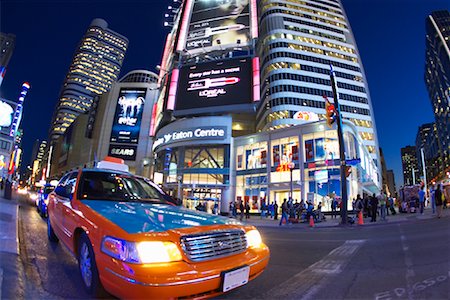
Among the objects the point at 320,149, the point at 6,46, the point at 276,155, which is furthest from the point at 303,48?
the point at 6,46

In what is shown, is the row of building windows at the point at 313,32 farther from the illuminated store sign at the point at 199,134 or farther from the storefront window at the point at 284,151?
the storefront window at the point at 284,151

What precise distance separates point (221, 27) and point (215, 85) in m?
10.4

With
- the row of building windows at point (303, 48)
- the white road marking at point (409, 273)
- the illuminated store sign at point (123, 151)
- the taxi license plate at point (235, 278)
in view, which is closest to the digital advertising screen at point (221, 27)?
the row of building windows at point (303, 48)

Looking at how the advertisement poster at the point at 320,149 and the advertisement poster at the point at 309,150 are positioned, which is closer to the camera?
the advertisement poster at the point at 320,149

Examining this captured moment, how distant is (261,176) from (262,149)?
3504 millimetres

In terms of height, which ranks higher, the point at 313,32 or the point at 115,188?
the point at 313,32

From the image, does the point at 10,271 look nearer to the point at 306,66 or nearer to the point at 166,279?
the point at 166,279

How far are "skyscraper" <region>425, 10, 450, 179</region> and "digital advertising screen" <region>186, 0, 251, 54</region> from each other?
117 meters

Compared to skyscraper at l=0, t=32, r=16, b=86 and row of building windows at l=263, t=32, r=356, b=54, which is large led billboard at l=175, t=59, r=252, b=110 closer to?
row of building windows at l=263, t=32, r=356, b=54

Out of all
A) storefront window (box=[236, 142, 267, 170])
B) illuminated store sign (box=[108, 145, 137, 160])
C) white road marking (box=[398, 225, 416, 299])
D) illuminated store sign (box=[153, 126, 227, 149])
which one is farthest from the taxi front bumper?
illuminated store sign (box=[108, 145, 137, 160])

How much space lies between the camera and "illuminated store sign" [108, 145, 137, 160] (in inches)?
2500

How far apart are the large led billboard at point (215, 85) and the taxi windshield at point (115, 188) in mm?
27729

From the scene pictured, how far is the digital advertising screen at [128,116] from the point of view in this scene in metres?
65.8

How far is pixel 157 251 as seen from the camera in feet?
8.04
